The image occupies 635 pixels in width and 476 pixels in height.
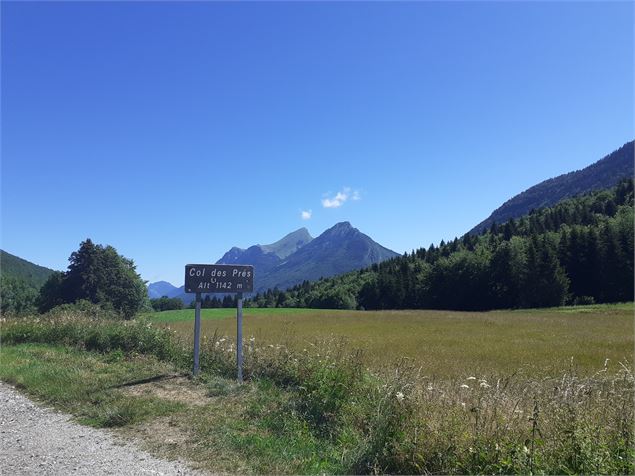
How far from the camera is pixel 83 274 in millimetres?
61688

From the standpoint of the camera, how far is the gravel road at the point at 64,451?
486 centimetres

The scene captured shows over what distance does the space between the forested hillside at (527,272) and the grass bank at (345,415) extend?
2774 inches

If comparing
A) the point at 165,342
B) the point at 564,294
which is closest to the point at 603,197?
the point at 564,294

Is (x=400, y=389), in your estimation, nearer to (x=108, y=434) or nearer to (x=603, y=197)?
(x=108, y=434)

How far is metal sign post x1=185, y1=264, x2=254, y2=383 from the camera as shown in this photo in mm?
9562

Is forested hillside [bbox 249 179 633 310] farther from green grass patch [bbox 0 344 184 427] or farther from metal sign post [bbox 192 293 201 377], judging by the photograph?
green grass patch [bbox 0 344 184 427]

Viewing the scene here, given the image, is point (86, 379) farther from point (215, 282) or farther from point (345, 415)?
point (345, 415)

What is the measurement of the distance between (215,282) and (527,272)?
71479 millimetres

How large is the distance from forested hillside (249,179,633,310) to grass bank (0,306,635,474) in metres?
70.5

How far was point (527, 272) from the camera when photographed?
234ft

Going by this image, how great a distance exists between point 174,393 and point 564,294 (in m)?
72.3

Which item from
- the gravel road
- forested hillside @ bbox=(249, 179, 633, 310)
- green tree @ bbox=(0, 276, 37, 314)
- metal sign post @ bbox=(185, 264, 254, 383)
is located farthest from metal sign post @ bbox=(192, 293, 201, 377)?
green tree @ bbox=(0, 276, 37, 314)

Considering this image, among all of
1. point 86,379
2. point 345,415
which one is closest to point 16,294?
point 86,379

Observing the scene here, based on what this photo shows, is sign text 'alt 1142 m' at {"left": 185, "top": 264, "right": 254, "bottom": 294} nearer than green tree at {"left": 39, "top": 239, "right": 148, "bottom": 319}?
Yes
